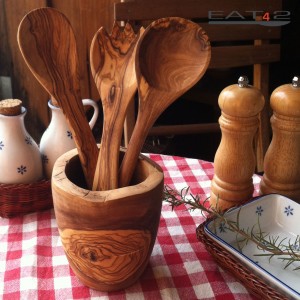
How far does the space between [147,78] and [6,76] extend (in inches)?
54.5

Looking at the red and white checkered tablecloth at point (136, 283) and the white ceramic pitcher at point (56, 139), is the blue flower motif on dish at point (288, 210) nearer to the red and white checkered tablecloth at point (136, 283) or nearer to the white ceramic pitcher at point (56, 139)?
the red and white checkered tablecloth at point (136, 283)

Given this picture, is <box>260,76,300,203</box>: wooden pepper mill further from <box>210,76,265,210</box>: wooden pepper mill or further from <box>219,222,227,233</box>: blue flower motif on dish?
<box>219,222,227,233</box>: blue flower motif on dish

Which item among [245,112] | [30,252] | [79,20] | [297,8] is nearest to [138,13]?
[79,20]

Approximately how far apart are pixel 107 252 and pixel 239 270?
15 centimetres

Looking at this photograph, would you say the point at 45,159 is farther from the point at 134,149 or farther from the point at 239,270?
the point at 239,270

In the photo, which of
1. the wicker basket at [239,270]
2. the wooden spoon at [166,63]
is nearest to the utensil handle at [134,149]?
the wooden spoon at [166,63]

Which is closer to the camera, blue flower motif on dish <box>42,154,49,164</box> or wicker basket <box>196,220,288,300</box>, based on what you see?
wicker basket <box>196,220,288,300</box>

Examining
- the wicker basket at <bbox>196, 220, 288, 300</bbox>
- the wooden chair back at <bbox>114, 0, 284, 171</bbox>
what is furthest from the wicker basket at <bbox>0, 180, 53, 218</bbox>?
the wooden chair back at <bbox>114, 0, 284, 171</bbox>

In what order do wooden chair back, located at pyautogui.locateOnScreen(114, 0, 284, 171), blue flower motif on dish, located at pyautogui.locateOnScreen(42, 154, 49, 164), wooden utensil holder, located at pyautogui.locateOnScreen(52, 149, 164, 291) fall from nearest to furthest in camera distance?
1. wooden utensil holder, located at pyautogui.locateOnScreen(52, 149, 164, 291)
2. blue flower motif on dish, located at pyautogui.locateOnScreen(42, 154, 49, 164)
3. wooden chair back, located at pyautogui.locateOnScreen(114, 0, 284, 171)

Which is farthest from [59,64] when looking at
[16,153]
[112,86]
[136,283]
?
[136,283]

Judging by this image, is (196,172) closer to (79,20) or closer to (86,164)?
(86,164)

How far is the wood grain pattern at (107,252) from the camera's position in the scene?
0.48 metres

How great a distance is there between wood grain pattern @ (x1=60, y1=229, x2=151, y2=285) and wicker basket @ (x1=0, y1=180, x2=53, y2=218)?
178mm

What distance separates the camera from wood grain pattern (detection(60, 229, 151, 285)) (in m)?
0.48
